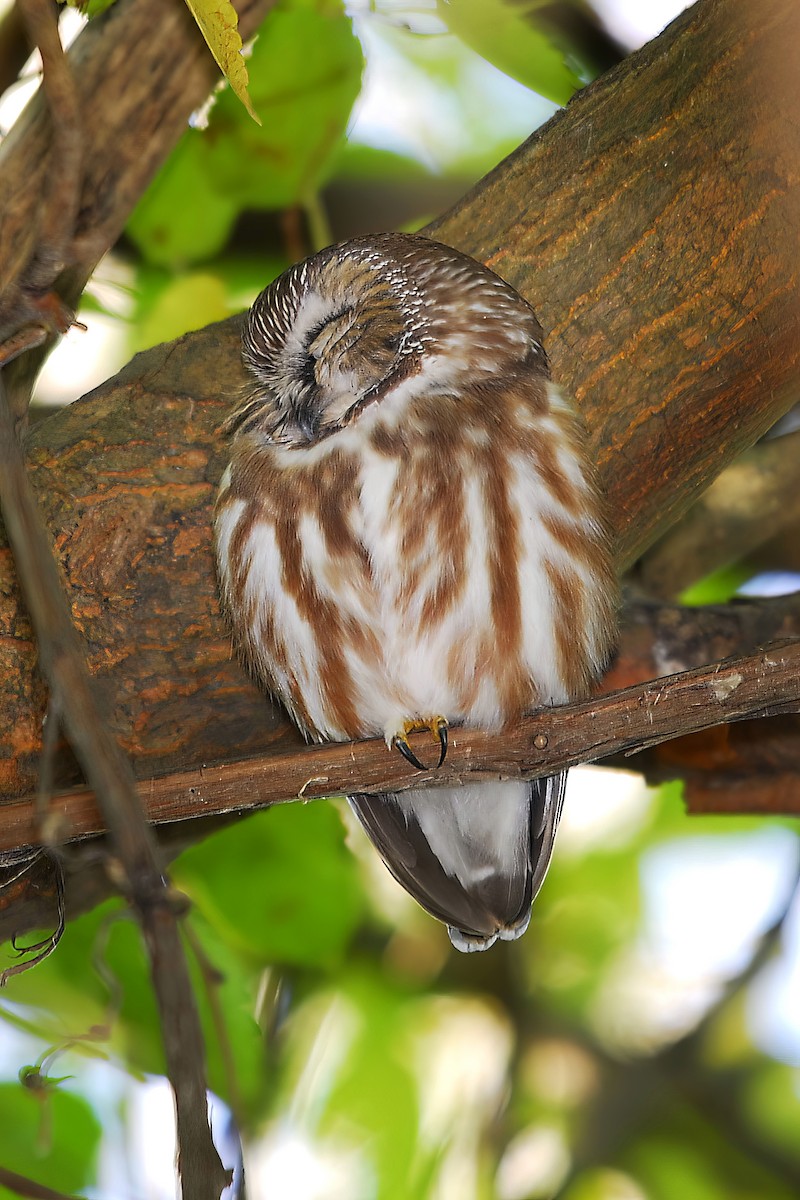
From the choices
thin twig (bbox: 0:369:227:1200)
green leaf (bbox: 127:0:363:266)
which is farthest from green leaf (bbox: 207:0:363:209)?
thin twig (bbox: 0:369:227:1200)

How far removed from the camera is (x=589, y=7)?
2.81m

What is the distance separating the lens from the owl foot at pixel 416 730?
221 cm

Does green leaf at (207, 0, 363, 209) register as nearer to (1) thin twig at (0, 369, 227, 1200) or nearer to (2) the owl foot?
(2) the owl foot

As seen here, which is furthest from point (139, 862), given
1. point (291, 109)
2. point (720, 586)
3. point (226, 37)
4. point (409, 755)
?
point (720, 586)

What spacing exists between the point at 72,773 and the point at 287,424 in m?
0.82

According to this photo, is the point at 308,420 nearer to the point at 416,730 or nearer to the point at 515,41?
the point at 416,730

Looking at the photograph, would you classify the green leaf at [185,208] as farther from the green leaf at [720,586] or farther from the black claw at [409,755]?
the green leaf at [720,586]

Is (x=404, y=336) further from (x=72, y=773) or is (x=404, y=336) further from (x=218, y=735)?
(x=72, y=773)

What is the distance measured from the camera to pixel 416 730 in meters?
2.39

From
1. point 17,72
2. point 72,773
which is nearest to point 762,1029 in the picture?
point 72,773

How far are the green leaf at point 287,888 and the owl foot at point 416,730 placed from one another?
40cm

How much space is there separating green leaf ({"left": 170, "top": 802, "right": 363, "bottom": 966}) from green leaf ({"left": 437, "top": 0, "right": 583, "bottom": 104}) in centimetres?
159

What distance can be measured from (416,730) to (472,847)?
58cm

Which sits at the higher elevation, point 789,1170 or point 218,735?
point 218,735
